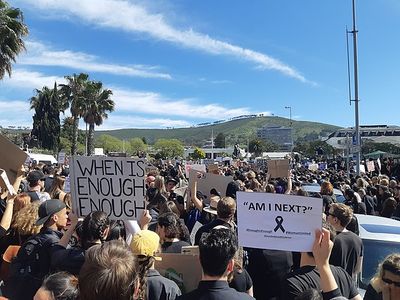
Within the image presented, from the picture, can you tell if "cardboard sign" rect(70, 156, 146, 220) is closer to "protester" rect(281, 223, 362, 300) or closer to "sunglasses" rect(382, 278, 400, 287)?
"protester" rect(281, 223, 362, 300)

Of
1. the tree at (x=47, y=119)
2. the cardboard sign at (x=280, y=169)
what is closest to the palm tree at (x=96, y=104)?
the tree at (x=47, y=119)

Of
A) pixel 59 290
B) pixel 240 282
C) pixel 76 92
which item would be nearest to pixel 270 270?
pixel 240 282

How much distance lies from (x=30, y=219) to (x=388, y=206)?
7605 millimetres

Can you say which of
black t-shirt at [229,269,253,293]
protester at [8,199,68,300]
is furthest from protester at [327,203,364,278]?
protester at [8,199,68,300]

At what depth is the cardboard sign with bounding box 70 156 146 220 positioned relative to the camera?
4.93 metres

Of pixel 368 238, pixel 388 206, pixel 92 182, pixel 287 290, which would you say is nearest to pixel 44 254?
pixel 92 182

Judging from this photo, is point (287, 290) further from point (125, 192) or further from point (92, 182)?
point (92, 182)

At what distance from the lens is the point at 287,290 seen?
3480 millimetres

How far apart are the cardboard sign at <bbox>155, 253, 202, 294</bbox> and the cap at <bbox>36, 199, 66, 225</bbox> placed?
1242 millimetres

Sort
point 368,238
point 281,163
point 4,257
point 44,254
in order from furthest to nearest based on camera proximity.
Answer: point 281,163, point 368,238, point 4,257, point 44,254

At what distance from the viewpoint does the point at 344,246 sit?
489cm

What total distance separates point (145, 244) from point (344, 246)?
2.30 metres

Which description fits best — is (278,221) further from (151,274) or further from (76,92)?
(76,92)

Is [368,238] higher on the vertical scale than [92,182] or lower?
lower
